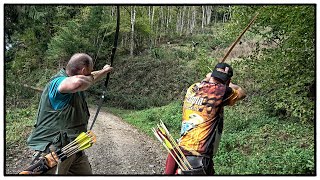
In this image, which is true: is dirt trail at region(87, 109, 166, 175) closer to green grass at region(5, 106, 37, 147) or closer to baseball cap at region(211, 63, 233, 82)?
green grass at region(5, 106, 37, 147)

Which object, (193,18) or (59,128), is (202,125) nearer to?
(59,128)

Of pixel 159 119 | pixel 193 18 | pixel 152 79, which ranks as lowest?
pixel 152 79

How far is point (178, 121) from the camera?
9.51 m

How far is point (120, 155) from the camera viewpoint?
255 inches

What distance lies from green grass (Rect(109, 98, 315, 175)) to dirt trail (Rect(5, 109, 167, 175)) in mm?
882

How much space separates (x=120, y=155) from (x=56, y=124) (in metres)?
3.77

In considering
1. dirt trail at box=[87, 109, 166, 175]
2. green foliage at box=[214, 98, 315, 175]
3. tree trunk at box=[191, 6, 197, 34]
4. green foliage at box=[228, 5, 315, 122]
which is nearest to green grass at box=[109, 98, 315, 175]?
green foliage at box=[214, 98, 315, 175]

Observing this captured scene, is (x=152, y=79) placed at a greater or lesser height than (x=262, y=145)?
lesser

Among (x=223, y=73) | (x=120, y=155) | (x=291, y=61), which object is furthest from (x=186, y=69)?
(x=223, y=73)

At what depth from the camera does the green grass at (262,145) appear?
4660 millimetres

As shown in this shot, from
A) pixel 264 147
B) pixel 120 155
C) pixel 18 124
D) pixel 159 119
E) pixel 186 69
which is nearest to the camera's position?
pixel 264 147

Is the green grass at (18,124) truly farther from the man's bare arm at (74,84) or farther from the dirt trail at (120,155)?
the man's bare arm at (74,84)

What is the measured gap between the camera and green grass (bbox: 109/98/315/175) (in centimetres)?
466

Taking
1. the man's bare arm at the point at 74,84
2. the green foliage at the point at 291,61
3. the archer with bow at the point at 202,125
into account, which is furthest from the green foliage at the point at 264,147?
the man's bare arm at the point at 74,84
